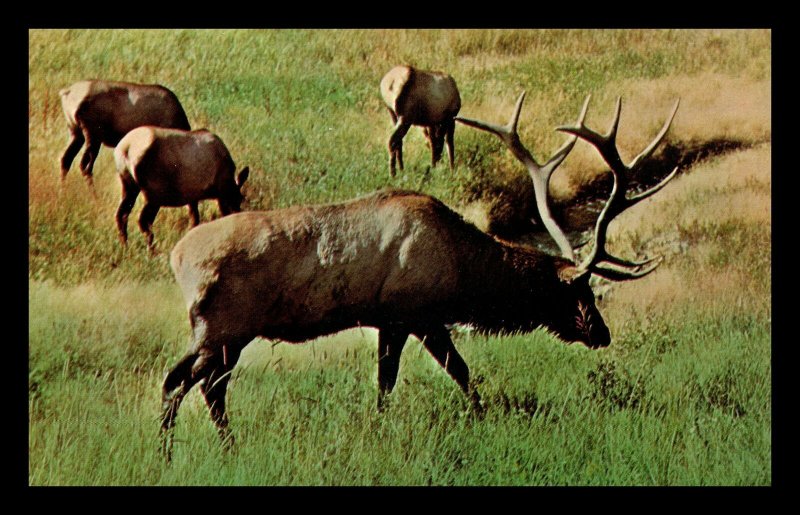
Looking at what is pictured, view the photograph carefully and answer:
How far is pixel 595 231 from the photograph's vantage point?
7418 millimetres

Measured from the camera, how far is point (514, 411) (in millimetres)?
7367

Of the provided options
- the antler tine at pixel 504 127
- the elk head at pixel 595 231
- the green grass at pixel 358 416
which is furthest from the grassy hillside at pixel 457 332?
the antler tine at pixel 504 127

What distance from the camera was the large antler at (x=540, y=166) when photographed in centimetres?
727

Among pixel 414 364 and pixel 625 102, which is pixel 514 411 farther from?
A: pixel 625 102

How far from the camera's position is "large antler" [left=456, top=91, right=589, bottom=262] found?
7266 millimetres

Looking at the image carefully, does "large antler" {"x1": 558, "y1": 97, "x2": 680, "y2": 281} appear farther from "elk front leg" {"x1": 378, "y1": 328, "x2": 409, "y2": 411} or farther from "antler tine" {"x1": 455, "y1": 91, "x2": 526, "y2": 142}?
"elk front leg" {"x1": 378, "y1": 328, "x2": 409, "y2": 411}

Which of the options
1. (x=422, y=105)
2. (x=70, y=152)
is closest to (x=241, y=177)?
(x=70, y=152)

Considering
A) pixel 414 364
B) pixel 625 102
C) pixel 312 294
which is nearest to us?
pixel 312 294

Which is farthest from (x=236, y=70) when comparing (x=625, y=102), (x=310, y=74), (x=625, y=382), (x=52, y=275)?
(x=625, y=382)

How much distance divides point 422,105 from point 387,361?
4.71 feet

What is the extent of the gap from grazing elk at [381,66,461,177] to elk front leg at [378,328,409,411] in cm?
100

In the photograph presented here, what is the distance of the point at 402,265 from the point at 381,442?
95 cm

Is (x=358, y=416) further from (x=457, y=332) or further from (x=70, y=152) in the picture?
(x=70, y=152)

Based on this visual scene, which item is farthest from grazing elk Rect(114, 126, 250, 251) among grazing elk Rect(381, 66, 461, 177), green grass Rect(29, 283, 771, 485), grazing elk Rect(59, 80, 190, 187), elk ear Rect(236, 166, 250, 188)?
grazing elk Rect(381, 66, 461, 177)
